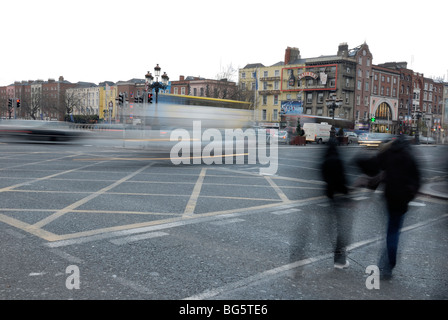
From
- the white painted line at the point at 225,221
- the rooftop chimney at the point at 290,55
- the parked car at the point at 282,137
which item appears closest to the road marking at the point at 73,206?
the white painted line at the point at 225,221

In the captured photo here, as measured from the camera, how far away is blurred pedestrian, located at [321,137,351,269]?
501 centimetres

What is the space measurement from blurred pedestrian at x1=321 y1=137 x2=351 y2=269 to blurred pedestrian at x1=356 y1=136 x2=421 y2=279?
481 mm

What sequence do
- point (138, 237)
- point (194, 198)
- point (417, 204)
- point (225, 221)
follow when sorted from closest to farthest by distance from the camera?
point (138, 237) < point (225, 221) < point (194, 198) < point (417, 204)

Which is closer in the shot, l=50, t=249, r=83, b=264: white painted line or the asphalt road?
the asphalt road

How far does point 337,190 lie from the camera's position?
5.13 metres

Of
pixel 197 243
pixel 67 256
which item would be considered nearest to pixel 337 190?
pixel 197 243

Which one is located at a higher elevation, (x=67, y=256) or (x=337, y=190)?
(x=337, y=190)

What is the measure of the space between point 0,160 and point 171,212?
41.0 feet

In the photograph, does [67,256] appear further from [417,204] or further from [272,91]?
Answer: [272,91]

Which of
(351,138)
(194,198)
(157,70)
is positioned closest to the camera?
(194,198)

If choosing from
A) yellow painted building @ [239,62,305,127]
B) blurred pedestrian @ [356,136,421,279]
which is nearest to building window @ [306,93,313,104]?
yellow painted building @ [239,62,305,127]

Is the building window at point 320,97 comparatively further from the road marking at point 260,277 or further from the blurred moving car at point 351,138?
the road marking at point 260,277

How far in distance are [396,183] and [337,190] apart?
2.45ft

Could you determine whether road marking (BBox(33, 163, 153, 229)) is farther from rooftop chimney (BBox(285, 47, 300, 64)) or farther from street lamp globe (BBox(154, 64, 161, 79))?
rooftop chimney (BBox(285, 47, 300, 64))
